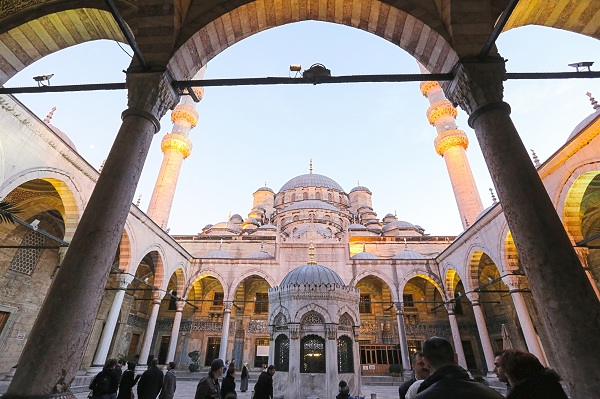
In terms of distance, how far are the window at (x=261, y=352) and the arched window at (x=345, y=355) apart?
10042 mm

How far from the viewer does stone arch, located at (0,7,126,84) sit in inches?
186

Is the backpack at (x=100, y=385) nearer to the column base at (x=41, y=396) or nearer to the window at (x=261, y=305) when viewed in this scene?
the column base at (x=41, y=396)

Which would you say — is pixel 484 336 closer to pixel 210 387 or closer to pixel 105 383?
pixel 210 387

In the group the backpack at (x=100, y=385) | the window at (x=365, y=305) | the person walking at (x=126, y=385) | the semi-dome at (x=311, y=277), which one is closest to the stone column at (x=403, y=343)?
the window at (x=365, y=305)

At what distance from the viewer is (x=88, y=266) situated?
106 inches

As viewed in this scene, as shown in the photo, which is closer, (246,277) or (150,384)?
(150,384)

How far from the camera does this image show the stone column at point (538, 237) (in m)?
2.29

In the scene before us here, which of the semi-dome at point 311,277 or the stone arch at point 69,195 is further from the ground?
the stone arch at point 69,195

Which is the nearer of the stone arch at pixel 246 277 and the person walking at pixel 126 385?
the person walking at pixel 126 385

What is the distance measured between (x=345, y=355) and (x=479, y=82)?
23.2ft

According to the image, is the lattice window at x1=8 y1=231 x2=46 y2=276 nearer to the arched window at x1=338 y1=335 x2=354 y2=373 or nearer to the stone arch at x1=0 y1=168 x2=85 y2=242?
the stone arch at x1=0 y1=168 x2=85 y2=242

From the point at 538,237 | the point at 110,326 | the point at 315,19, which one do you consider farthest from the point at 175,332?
the point at 538,237

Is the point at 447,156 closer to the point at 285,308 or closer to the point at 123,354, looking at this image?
the point at 285,308

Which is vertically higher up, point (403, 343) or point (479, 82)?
point (479, 82)
